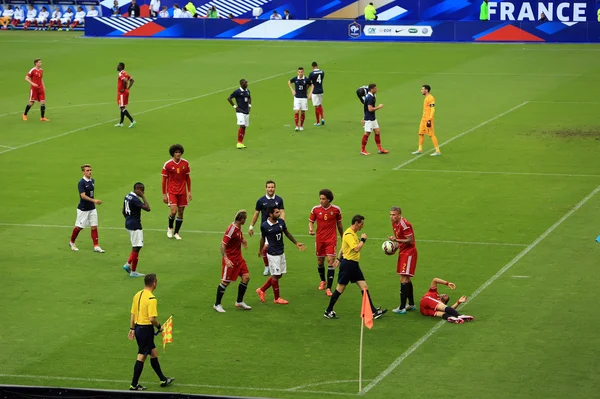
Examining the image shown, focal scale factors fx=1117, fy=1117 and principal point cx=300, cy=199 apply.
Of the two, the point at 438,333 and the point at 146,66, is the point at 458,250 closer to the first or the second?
the point at 438,333

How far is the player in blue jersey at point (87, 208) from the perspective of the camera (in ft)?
82.8

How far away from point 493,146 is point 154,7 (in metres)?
45.8

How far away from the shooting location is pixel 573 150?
37531mm

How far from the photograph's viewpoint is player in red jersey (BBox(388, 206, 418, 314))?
21.4 metres

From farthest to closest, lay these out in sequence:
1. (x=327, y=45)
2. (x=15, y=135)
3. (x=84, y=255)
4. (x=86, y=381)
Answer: (x=327, y=45), (x=15, y=135), (x=84, y=255), (x=86, y=381)

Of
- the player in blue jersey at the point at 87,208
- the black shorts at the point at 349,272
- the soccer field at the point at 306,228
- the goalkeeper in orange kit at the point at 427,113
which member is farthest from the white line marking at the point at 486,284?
the player in blue jersey at the point at 87,208

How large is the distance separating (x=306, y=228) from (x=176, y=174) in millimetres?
3599

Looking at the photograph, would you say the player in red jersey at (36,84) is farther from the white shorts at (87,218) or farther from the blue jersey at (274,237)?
the blue jersey at (274,237)

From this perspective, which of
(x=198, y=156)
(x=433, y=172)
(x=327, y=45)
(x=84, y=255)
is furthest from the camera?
(x=327, y=45)

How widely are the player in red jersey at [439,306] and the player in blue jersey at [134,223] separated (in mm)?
6277

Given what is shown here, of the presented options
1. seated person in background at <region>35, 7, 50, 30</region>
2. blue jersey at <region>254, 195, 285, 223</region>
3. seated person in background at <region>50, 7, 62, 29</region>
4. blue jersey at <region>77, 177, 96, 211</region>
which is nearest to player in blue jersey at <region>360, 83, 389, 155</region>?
blue jersey at <region>77, 177, 96, 211</region>

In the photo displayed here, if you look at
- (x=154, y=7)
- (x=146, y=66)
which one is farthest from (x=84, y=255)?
(x=154, y=7)

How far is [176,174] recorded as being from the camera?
26625 millimetres

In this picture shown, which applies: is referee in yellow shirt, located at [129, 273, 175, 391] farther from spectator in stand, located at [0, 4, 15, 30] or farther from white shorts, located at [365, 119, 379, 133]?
spectator in stand, located at [0, 4, 15, 30]
